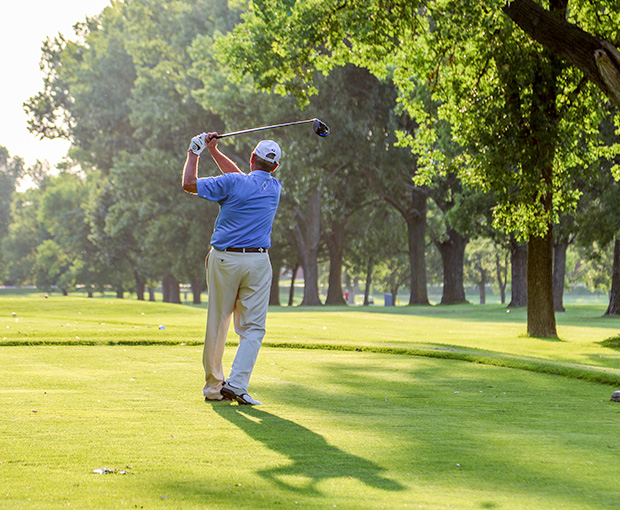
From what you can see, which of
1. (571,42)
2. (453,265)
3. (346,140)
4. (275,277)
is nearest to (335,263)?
(275,277)

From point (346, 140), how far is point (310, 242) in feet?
37.1

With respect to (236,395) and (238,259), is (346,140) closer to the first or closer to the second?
(238,259)

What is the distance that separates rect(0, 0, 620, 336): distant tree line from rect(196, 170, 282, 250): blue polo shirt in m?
8.39

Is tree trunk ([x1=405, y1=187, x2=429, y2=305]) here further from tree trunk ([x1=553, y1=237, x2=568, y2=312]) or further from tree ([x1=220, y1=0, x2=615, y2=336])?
tree ([x1=220, y1=0, x2=615, y2=336])

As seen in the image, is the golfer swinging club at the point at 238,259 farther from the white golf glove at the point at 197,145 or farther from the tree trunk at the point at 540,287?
the tree trunk at the point at 540,287

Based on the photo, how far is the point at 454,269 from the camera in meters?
45.1

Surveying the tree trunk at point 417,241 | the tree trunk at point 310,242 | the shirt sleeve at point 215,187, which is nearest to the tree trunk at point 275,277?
the tree trunk at point 310,242

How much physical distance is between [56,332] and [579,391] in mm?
9664

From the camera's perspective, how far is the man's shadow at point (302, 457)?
177 inches

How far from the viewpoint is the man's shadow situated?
4.50 metres

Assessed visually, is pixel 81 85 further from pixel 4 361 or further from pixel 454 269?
pixel 4 361

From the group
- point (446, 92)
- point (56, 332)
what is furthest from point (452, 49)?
point (56, 332)

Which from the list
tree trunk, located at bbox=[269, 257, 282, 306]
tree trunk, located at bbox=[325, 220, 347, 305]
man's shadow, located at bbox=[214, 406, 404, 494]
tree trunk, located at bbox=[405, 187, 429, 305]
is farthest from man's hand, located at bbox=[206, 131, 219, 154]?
tree trunk, located at bbox=[269, 257, 282, 306]

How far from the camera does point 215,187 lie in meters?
7.36
